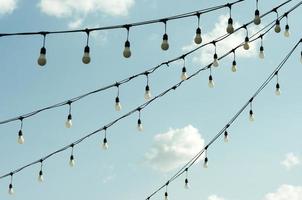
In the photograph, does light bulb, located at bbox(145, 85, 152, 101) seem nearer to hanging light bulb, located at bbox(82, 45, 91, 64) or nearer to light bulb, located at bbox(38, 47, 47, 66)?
hanging light bulb, located at bbox(82, 45, 91, 64)

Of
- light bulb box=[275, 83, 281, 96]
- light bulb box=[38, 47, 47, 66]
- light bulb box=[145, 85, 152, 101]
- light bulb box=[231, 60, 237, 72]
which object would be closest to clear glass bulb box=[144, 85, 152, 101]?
light bulb box=[145, 85, 152, 101]

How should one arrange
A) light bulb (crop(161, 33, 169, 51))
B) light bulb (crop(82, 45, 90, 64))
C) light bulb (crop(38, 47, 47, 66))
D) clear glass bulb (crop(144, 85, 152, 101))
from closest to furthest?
light bulb (crop(38, 47, 47, 66)) → light bulb (crop(82, 45, 90, 64)) → light bulb (crop(161, 33, 169, 51)) → clear glass bulb (crop(144, 85, 152, 101))

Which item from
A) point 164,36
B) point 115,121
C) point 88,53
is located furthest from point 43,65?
point 115,121

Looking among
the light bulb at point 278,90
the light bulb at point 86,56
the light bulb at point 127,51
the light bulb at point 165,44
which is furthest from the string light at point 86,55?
the light bulb at point 278,90

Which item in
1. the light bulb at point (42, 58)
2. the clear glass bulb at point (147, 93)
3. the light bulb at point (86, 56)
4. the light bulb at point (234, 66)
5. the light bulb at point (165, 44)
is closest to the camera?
the light bulb at point (42, 58)

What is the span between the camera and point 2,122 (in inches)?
552

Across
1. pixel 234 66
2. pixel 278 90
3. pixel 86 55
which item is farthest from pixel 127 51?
pixel 278 90

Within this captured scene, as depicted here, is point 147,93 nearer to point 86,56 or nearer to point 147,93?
point 147,93

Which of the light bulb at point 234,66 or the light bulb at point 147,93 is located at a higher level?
the light bulb at point 234,66

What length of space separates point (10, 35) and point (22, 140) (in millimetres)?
4708

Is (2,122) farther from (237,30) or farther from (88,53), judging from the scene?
(237,30)

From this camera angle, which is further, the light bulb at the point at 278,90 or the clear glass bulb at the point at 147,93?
the light bulb at the point at 278,90

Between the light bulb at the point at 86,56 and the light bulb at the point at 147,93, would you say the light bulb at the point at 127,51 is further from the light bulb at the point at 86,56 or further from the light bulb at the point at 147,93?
the light bulb at the point at 147,93

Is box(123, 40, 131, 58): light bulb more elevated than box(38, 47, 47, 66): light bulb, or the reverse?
box(123, 40, 131, 58): light bulb
